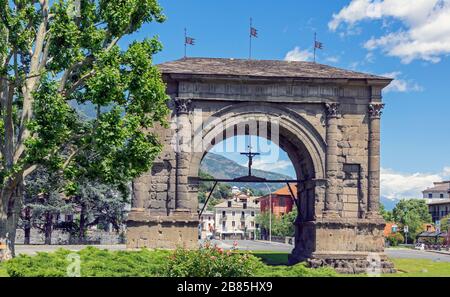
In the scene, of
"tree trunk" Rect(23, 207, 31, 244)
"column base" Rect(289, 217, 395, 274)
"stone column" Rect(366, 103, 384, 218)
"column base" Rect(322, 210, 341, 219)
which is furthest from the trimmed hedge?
"tree trunk" Rect(23, 207, 31, 244)

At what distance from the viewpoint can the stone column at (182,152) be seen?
28328 mm

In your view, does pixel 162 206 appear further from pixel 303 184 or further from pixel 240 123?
pixel 303 184

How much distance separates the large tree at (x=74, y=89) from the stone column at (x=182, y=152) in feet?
16.8

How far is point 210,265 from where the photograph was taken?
1545cm

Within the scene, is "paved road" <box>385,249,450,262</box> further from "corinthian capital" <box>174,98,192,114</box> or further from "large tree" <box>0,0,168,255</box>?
"large tree" <box>0,0,168,255</box>

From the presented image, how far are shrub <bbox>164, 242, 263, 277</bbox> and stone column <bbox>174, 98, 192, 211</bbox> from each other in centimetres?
1214

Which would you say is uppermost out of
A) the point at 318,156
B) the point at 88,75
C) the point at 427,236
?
the point at 88,75

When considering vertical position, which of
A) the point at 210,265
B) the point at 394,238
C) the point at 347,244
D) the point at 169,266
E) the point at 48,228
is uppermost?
the point at 210,265

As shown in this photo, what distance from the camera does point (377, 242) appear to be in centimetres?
2880

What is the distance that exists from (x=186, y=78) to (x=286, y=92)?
15.3ft

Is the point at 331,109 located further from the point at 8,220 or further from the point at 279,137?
the point at 8,220

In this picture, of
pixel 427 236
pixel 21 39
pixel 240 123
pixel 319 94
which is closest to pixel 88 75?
pixel 21 39

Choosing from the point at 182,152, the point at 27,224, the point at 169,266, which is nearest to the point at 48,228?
the point at 27,224

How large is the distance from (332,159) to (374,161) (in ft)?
6.44
